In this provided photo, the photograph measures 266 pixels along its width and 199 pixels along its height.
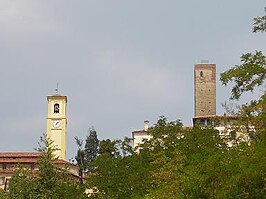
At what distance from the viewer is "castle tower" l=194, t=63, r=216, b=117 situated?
10525 cm

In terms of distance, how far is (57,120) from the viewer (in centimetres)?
11100

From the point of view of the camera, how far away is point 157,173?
38312 mm

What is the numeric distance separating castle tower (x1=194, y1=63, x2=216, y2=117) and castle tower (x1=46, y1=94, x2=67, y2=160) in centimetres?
1826

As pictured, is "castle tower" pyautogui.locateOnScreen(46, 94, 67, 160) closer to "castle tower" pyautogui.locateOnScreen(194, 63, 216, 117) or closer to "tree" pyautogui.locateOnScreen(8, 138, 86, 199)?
"castle tower" pyautogui.locateOnScreen(194, 63, 216, 117)

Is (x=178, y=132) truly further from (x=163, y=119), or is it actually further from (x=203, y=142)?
(x=203, y=142)

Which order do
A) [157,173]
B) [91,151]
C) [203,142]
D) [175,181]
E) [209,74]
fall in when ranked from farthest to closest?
[209,74], [91,151], [203,142], [157,173], [175,181]

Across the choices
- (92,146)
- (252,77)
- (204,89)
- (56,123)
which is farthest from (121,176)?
(56,123)

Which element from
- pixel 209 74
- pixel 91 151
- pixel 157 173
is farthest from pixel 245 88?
pixel 209 74

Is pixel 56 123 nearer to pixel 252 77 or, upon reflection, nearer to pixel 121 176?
pixel 121 176

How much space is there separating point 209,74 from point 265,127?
82685mm

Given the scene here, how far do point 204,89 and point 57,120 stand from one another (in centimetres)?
2059

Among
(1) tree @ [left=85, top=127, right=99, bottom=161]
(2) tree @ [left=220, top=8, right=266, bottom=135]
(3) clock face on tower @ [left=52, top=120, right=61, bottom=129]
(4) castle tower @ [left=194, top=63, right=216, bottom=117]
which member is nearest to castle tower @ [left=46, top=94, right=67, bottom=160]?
(3) clock face on tower @ [left=52, top=120, right=61, bottom=129]

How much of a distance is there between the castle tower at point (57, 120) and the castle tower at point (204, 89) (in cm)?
1826

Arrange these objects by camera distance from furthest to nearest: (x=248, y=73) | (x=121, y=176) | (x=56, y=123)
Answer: (x=56, y=123) < (x=121, y=176) < (x=248, y=73)
